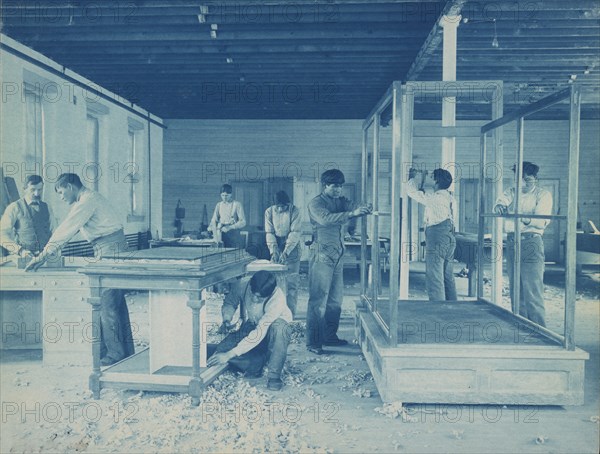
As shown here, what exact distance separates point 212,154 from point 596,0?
929 cm

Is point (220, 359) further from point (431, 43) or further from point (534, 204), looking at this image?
point (431, 43)

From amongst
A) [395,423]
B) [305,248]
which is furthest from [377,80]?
[395,423]

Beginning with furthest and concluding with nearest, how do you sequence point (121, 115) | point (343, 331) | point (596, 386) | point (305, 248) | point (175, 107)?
1. point (305, 248)
2. point (175, 107)
3. point (121, 115)
4. point (343, 331)
5. point (596, 386)

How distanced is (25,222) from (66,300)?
159cm

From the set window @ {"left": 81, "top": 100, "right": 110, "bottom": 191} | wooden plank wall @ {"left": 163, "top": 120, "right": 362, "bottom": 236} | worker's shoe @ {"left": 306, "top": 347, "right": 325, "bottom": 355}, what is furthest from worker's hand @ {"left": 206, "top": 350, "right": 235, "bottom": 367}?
wooden plank wall @ {"left": 163, "top": 120, "right": 362, "bottom": 236}

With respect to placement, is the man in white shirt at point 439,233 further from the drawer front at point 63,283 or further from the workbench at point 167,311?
the drawer front at point 63,283

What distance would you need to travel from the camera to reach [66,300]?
A: 536 centimetres

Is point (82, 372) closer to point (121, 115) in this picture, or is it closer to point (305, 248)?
point (121, 115)

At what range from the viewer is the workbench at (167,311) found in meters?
4.18

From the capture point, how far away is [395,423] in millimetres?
3977

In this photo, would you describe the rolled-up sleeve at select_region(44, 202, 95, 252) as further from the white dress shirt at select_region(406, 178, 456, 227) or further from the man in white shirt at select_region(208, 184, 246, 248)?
the man in white shirt at select_region(208, 184, 246, 248)

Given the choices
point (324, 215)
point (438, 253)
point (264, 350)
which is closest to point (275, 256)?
point (324, 215)

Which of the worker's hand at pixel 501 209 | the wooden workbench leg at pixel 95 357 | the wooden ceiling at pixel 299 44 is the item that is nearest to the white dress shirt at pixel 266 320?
the wooden workbench leg at pixel 95 357

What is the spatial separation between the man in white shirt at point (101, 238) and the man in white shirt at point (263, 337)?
1.04m
